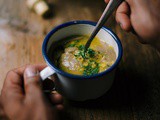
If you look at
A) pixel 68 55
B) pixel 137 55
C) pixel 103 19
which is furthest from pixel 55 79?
pixel 137 55

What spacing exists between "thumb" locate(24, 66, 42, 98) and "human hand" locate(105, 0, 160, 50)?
266 mm

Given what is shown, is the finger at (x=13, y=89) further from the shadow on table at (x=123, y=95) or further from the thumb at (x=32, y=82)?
the shadow on table at (x=123, y=95)

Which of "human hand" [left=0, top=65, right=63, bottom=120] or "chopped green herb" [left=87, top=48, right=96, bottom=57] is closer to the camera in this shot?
"human hand" [left=0, top=65, right=63, bottom=120]

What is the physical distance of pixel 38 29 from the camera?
3.45 ft

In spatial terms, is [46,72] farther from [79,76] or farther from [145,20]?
[145,20]

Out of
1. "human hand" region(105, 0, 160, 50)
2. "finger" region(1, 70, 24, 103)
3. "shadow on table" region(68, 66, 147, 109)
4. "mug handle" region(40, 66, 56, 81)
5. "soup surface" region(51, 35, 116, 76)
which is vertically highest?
"human hand" region(105, 0, 160, 50)

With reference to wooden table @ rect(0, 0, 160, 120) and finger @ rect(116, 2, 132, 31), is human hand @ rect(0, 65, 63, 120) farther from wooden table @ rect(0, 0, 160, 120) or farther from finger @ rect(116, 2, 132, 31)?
finger @ rect(116, 2, 132, 31)

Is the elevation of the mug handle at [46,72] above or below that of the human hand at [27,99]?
above

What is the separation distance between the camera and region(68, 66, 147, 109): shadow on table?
0.82 metres

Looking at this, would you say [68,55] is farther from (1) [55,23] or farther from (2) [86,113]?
(1) [55,23]

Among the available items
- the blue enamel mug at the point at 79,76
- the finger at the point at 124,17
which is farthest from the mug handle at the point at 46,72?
the finger at the point at 124,17

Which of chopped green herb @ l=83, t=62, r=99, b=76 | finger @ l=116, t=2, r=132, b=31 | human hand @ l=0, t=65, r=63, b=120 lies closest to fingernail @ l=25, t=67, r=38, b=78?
human hand @ l=0, t=65, r=63, b=120

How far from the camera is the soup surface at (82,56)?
31.3 inches

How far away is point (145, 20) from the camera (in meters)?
0.78
